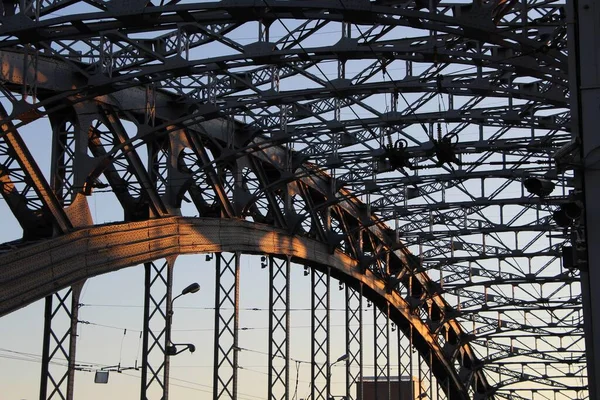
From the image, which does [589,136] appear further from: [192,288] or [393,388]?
[393,388]

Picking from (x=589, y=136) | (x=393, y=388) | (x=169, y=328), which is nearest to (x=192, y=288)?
(x=169, y=328)

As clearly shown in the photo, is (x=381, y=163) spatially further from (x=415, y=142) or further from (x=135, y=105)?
(x=135, y=105)

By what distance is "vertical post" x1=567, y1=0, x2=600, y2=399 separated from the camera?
1059cm

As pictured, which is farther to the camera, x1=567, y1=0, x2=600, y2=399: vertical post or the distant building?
the distant building

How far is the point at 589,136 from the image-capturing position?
10.8 meters

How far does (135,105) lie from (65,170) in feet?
9.33

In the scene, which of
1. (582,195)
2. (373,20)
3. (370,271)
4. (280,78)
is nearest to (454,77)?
(280,78)

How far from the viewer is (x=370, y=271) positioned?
164 ft

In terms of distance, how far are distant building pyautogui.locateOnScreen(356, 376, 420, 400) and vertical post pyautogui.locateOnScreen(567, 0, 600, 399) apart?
43.3 meters

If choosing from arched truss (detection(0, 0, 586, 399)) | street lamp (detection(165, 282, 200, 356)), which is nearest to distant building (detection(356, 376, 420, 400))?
arched truss (detection(0, 0, 586, 399))

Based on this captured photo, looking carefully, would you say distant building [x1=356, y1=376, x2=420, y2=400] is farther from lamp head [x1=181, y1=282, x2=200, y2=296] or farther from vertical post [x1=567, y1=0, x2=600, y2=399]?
vertical post [x1=567, y1=0, x2=600, y2=399]

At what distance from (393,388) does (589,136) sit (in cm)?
4809

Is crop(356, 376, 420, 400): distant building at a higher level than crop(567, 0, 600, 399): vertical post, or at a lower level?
higher

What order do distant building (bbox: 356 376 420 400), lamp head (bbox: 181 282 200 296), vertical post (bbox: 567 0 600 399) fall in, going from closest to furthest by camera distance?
1. vertical post (bbox: 567 0 600 399)
2. lamp head (bbox: 181 282 200 296)
3. distant building (bbox: 356 376 420 400)
